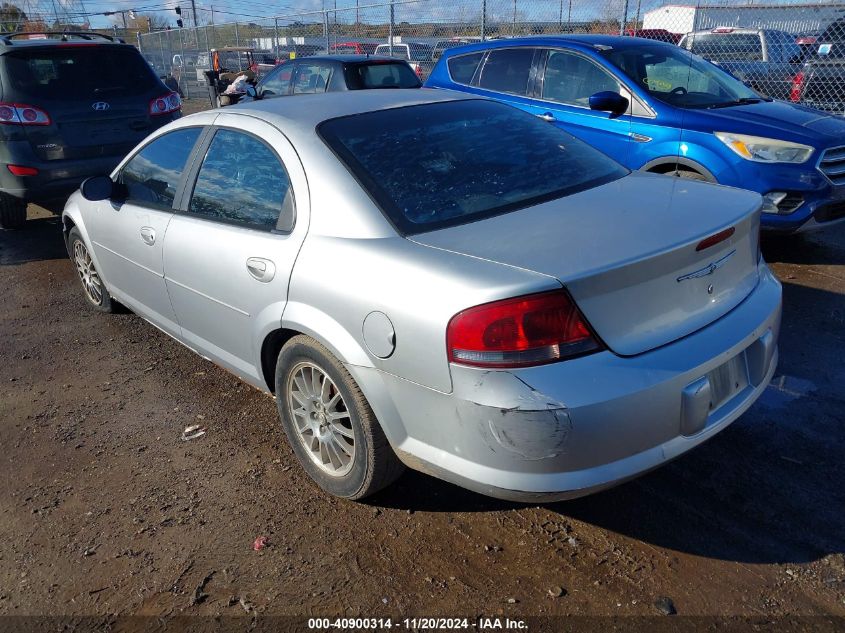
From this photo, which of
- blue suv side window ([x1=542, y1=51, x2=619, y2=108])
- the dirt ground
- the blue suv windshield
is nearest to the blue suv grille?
the blue suv windshield

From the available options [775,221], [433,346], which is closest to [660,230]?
[433,346]

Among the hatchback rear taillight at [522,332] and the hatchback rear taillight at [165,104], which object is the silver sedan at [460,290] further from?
the hatchback rear taillight at [165,104]

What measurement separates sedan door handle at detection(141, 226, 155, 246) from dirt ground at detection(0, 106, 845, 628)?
89cm

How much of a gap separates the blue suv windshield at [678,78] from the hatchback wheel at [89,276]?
4763 millimetres

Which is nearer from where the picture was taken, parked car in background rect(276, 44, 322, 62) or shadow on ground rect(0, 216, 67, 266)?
shadow on ground rect(0, 216, 67, 266)

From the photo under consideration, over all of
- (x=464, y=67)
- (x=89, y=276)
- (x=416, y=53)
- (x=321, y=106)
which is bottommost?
(x=89, y=276)

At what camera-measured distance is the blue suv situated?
210 inches

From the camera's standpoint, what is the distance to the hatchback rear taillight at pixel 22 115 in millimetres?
6613

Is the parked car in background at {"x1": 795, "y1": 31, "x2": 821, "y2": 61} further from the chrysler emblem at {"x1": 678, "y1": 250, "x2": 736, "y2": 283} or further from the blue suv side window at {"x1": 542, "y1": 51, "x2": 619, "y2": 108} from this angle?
the chrysler emblem at {"x1": 678, "y1": 250, "x2": 736, "y2": 283}

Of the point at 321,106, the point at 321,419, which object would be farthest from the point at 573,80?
the point at 321,419

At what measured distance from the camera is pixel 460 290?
2227 mm

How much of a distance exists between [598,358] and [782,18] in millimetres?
12596

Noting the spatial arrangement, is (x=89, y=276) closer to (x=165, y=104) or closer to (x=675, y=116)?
(x=165, y=104)

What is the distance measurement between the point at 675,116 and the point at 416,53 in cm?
1269
